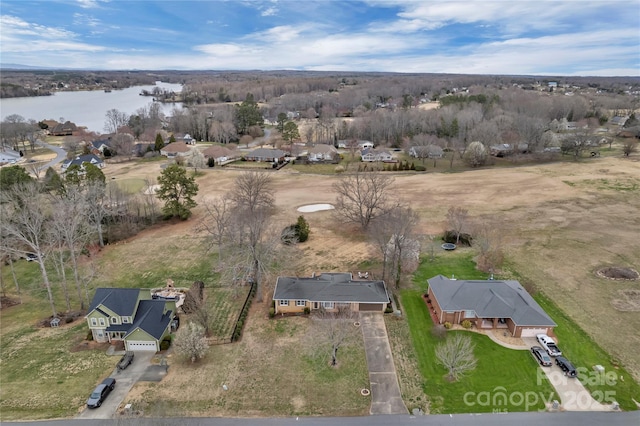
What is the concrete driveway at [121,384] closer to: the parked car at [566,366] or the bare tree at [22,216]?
the bare tree at [22,216]

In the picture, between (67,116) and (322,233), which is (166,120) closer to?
(67,116)

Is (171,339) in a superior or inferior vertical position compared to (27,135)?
inferior

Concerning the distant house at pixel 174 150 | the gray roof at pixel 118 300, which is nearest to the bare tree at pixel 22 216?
the gray roof at pixel 118 300

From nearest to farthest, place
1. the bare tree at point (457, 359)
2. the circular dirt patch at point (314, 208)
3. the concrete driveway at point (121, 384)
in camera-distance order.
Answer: the concrete driveway at point (121, 384), the bare tree at point (457, 359), the circular dirt patch at point (314, 208)

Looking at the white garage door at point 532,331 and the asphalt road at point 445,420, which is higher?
the white garage door at point 532,331

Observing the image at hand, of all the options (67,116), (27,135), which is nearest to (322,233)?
(27,135)

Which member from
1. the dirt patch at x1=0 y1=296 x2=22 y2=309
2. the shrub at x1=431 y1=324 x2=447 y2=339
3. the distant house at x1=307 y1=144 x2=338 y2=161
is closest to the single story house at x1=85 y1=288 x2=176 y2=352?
the dirt patch at x1=0 y1=296 x2=22 y2=309
